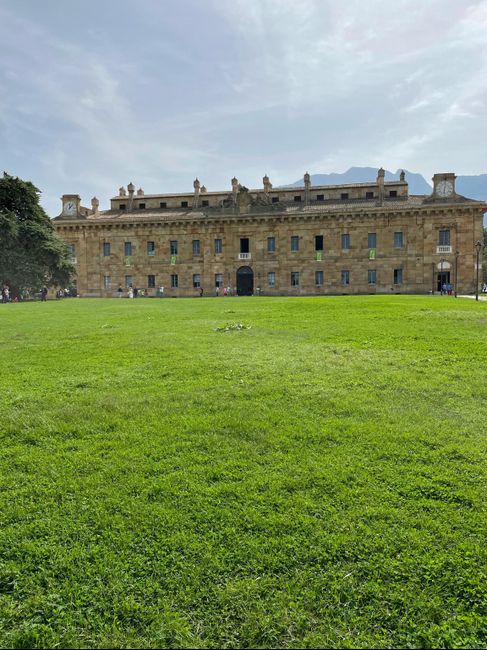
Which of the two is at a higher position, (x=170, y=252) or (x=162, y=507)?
(x=170, y=252)

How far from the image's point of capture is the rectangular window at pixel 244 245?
178 feet

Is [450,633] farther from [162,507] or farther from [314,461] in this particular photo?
[162,507]

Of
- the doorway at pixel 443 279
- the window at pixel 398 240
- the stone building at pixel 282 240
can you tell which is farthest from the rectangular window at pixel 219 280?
the doorway at pixel 443 279

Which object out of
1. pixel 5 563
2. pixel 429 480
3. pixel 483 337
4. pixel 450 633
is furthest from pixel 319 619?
pixel 483 337

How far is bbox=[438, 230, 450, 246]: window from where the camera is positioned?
49841 millimetres

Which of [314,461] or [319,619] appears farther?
[314,461]

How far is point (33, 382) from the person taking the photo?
8531 millimetres

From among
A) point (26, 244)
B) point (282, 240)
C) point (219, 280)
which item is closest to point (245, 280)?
point (219, 280)

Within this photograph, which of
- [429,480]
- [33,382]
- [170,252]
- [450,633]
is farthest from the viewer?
[170,252]

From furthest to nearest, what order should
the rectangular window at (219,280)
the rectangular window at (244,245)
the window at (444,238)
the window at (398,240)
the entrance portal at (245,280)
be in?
the rectangular window at (219,280)
the entrance portal at (245,280)
the rectangular window at (244,245)
the window at (398,240)
the window at (444,238)

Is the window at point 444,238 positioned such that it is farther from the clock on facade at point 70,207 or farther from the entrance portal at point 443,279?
the clock on facade at point 70,207

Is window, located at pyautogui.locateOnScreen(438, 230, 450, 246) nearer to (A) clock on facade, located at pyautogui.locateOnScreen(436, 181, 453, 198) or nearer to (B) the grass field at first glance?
(A) clock on facade, located at pyautogui.locateOnScreen(436, 181, 453, 198)

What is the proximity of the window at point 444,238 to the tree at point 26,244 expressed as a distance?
Answer: 39554 millimetres

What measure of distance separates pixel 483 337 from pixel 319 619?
10512 mm
